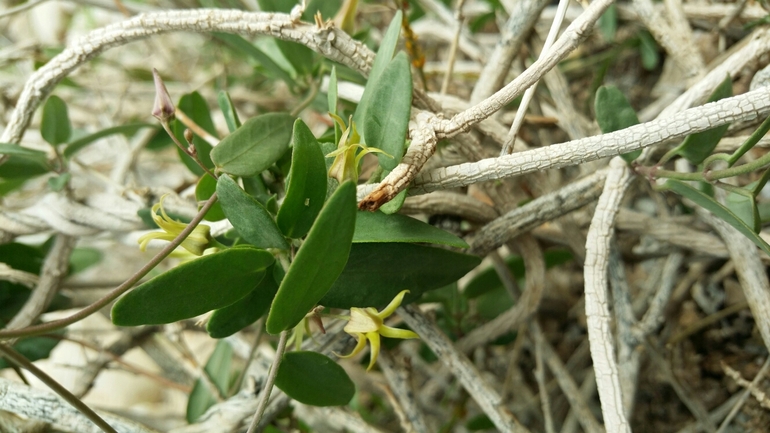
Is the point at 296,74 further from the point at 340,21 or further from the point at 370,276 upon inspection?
the point at 370,276

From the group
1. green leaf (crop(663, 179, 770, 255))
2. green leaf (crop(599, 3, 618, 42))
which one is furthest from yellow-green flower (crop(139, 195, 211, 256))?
green leaf (crop(599, 3, 618, 42))

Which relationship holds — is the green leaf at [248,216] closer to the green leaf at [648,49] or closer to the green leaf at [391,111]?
the green leaf at [391,111]

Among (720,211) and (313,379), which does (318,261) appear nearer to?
(313,379)

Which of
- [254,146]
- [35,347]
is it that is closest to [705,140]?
[254,146]

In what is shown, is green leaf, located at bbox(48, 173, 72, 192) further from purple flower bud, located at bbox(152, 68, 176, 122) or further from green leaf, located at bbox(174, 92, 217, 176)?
purple flower bud, located at bbox(152, 68, 176, 122)

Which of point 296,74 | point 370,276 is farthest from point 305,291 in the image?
point 296,74
